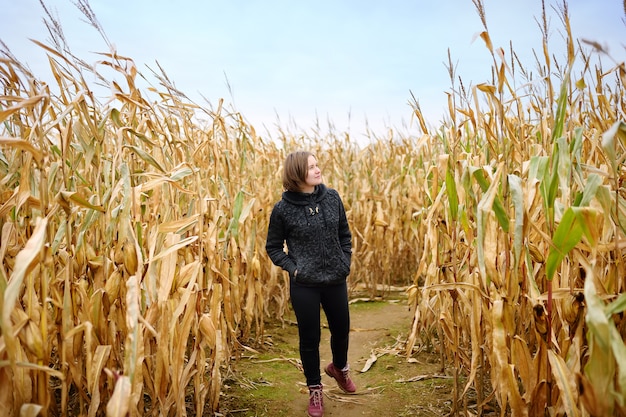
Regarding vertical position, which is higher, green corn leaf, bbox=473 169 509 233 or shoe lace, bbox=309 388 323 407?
green corn leaf, bbox=473 169 509 233

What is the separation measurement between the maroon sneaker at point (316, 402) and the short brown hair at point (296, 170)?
1.15 meters

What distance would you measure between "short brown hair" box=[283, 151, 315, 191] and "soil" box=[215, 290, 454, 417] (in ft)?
4.17

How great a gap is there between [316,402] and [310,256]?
0.82m

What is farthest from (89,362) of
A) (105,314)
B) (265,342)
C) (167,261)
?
(265,342)

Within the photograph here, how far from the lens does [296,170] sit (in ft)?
8.89

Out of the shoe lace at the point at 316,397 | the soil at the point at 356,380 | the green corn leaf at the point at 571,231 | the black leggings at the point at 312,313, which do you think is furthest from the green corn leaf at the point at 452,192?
the shoe lace at the point at 316,397

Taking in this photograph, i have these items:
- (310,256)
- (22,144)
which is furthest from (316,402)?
(22,144)

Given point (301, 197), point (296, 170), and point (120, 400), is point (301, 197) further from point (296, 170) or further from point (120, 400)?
point (120, 400)

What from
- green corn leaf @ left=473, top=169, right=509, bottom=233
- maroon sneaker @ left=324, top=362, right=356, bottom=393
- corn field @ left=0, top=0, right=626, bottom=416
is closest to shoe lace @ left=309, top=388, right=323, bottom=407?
maroon sneaker @ left=324, top=362, right=356, bottom=393

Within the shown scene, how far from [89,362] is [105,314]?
22 centimetres

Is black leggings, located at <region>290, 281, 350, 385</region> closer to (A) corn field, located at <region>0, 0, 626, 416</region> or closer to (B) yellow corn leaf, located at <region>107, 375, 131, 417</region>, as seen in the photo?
(A) corn field, located at <region>0, 0, 626, 416</region>

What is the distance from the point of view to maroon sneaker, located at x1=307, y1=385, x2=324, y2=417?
8.66ft

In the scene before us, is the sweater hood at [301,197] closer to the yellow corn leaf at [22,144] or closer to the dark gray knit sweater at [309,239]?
the dark gray knit sweater at [309,239]

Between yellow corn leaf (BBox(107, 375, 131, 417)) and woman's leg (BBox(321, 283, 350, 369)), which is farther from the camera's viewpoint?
woman's leg (BBox(321, 283, 350, 369))
